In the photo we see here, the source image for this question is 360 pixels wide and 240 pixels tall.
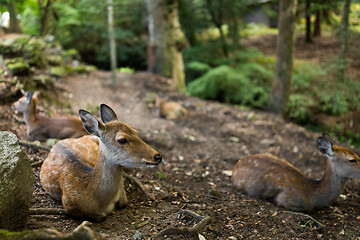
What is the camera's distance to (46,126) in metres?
5.62

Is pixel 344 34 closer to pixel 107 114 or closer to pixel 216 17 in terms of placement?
pixel 216 17

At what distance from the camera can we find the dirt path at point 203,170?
3.66m

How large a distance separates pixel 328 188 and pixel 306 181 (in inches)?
12.0

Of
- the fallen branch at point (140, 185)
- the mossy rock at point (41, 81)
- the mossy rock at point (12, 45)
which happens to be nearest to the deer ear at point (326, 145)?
the fallen branch at point (140, 185)

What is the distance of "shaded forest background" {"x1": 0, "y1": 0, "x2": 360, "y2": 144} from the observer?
11.3 metres

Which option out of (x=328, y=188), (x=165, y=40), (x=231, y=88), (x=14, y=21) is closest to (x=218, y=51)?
(x=231, y=88)

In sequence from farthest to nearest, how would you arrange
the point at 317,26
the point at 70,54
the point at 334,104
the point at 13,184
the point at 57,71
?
the point at 317,26 < the point at 70,54 < the point at 334,104 < the point at 57,71 < the point at 13,184

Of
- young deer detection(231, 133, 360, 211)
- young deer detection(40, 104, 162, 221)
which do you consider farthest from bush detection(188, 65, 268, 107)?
young deer detection(40, 104, 162, 221)

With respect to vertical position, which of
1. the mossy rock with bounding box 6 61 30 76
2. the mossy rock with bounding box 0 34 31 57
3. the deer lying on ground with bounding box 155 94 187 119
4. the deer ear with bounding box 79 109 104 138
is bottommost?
the deer lying on ground with bounding box 155 94 187 119

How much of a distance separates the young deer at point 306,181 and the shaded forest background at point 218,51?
6.12 meters

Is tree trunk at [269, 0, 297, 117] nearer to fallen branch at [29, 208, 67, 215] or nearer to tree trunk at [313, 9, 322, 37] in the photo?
fallen branch at [29, 208, 67, 215]

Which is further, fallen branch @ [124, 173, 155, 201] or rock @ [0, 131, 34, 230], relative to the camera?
fallen branch @ [124, 173, 155, 201]

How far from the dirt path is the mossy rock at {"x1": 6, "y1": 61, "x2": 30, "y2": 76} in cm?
113

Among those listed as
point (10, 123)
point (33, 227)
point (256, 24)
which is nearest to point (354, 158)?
point (33, 227)
